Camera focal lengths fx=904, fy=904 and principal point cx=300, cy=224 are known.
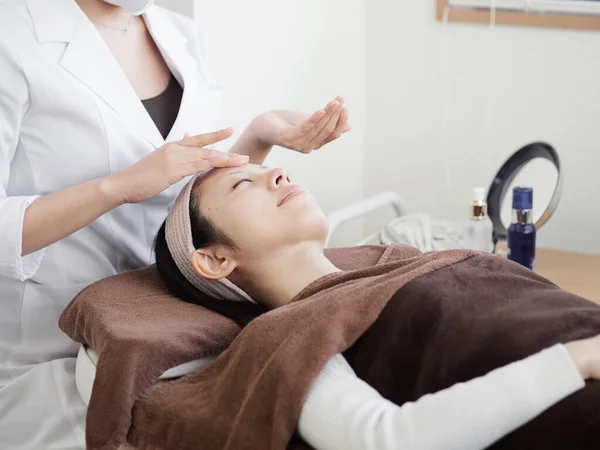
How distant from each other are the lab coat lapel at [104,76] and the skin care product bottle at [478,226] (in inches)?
27.7

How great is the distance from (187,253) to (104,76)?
341 mm

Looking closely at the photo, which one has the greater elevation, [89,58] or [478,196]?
[89,58]

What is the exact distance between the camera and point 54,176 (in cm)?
147

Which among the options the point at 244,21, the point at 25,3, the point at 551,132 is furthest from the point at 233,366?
the point at 551,132

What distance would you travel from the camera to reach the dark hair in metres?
1.40

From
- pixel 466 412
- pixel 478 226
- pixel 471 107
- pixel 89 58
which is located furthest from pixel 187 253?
pixel 471 107

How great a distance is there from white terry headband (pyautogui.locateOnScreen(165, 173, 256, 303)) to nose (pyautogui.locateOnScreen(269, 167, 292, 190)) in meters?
0.14

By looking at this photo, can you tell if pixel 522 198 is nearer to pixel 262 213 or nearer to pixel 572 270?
pixel 572 270

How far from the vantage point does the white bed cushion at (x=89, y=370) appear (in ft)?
3.99

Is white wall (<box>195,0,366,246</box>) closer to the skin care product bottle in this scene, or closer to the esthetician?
the esthetician

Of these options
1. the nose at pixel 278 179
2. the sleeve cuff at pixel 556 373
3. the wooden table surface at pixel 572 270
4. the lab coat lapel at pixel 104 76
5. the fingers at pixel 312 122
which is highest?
the lab coat lapel at pixel 104 76

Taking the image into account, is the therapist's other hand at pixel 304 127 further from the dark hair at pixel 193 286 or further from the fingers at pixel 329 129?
the dark hair at pixel 193 286

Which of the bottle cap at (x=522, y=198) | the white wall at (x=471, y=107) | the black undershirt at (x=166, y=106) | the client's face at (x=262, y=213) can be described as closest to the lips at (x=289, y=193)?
the client's face at (x=262, y=213)

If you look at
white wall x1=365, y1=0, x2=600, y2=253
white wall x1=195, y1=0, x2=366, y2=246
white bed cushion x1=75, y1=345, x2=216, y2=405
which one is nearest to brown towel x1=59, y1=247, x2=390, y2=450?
white bed cushion x1=75, y1=345, x2=216, y2=405
